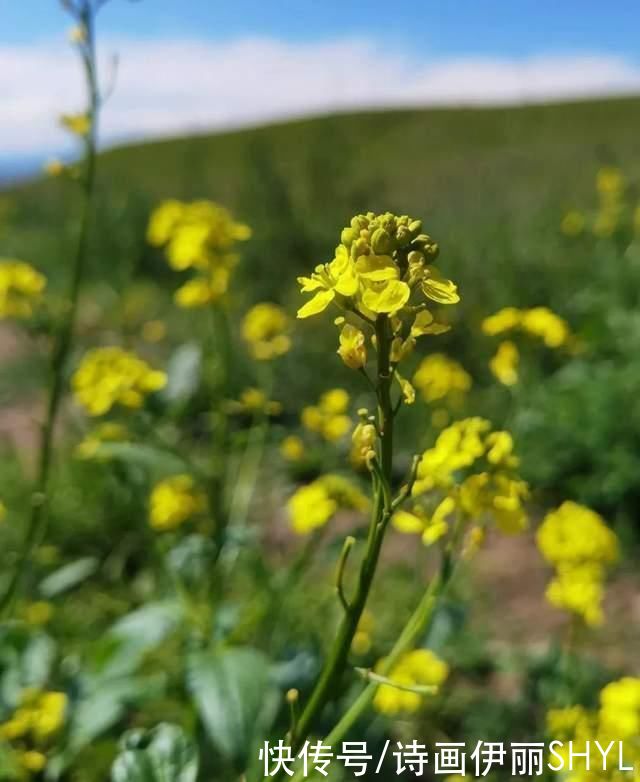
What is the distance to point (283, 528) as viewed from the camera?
150 inches

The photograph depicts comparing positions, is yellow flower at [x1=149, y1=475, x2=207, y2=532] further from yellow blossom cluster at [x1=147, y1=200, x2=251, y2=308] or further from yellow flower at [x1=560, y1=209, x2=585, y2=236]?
yellow flower at [x1=560, y1=209, x2=585, y2=236]

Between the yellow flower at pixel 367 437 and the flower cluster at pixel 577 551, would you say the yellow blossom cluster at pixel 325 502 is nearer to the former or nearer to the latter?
the flower cluster at pixel 577 551

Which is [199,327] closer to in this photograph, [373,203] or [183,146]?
[373,203]

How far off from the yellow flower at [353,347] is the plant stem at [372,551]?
0.11 ft

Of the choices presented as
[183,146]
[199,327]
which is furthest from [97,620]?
[183,146]

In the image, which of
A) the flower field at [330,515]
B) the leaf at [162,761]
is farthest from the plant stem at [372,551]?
the leaf at [162,761]

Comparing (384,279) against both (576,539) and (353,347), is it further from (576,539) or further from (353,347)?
(576,539)

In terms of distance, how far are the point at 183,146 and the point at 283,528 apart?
22.1m

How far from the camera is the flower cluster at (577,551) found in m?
1.73

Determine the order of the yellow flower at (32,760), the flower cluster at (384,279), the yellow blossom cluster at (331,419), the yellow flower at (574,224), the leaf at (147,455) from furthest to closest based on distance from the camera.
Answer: the yellow flower at (574,224), the yellow blossom cluster at (331,419), the leaf at (147,455), the yellow flower at (32,760), the flower cluster at (384,279)

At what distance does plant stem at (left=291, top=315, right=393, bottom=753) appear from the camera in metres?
0.93

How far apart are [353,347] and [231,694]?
1042 millimetres

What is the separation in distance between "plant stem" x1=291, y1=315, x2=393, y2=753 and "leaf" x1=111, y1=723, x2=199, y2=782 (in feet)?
0.64

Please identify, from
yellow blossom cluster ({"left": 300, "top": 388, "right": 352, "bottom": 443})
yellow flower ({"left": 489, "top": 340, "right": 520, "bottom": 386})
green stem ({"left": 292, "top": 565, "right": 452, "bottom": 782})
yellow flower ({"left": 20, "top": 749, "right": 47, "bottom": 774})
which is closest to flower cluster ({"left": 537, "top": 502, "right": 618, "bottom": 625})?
yellow flower ({"left": 489, "top": 340, "right": 520, "bottom": 386})
